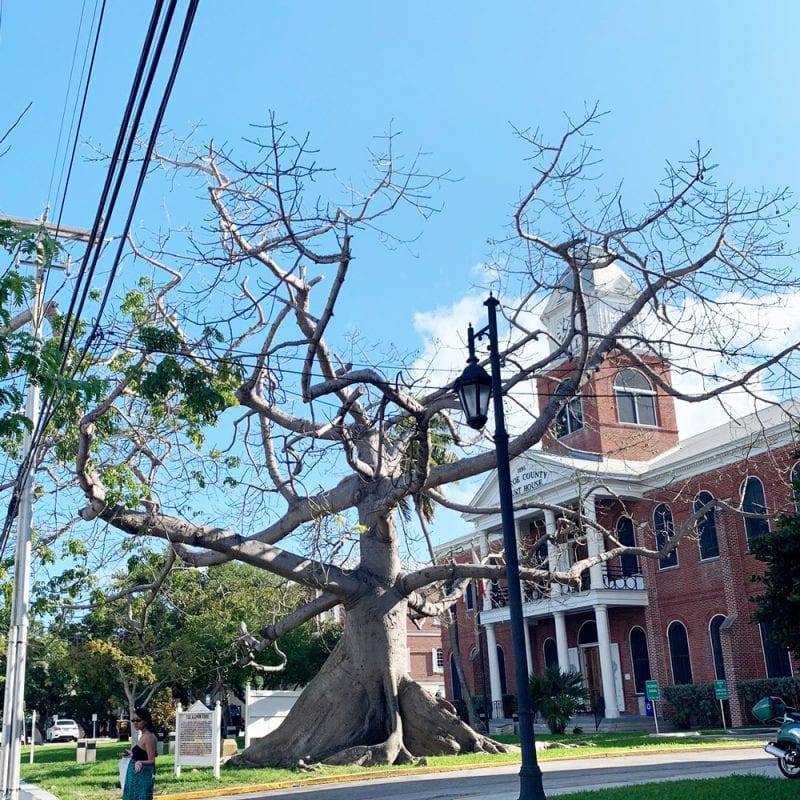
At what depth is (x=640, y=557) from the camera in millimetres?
40000

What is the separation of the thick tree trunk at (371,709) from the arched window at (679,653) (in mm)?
17945

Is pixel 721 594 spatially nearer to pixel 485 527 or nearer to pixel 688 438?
pixel 688 438

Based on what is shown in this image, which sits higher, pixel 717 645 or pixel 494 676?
pixel 717 645

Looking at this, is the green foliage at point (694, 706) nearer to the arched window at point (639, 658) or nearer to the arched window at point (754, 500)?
the arched window at point (639, 658)

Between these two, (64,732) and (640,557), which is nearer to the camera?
(640,557)

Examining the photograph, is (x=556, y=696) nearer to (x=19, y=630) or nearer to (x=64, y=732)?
(x=19, y=630)

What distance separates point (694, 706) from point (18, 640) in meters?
25.5

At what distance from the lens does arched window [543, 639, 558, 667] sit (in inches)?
1748

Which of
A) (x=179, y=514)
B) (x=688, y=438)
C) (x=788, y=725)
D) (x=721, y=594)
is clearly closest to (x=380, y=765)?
(x=179, y=514)

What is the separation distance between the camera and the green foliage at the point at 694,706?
33.4 m

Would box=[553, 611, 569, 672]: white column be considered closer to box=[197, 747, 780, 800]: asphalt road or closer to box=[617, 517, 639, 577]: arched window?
box=[617, 517, 639, 577]: arched window

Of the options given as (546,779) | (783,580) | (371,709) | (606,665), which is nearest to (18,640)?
(371,709)

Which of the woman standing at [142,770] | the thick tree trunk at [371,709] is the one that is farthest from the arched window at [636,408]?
the woman standing at [142,770]

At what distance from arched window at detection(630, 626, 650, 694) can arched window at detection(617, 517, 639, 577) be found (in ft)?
7.66
